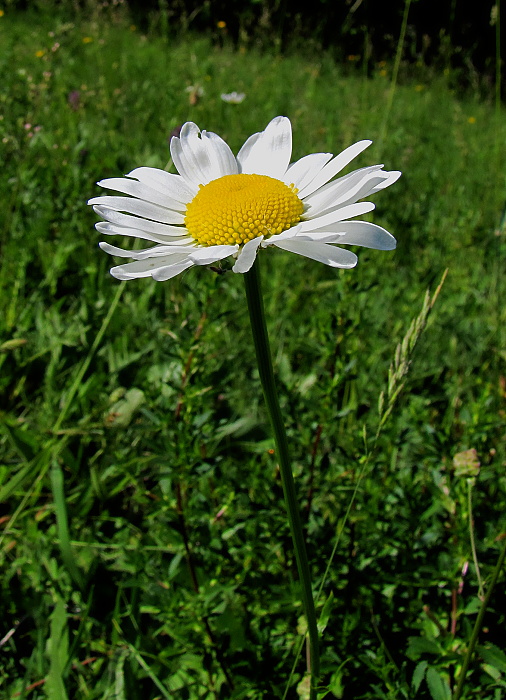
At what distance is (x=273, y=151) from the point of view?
1139mm

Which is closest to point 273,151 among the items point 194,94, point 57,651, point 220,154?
point 220,154

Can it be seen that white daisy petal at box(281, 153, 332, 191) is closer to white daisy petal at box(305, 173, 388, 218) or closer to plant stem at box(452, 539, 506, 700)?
white daisy petal at box(305, 173, 388, 218)

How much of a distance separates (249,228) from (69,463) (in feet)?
3.96

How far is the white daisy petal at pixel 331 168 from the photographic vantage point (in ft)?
3.12

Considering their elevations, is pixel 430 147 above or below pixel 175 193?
below

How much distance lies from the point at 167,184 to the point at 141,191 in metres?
0.07

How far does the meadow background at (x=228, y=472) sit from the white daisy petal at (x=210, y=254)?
13.0 inches

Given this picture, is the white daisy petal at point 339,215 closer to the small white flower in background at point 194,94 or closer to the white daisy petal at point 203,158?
the white daisy petal at point 203,158

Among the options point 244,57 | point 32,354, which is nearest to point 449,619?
point 32,354

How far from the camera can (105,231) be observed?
0.85m

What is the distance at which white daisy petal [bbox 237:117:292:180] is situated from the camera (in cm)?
112

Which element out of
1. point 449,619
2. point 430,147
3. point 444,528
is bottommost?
point 449,619

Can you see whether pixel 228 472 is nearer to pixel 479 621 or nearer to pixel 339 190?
pixel 479 621

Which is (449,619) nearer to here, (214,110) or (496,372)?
(496,372)
